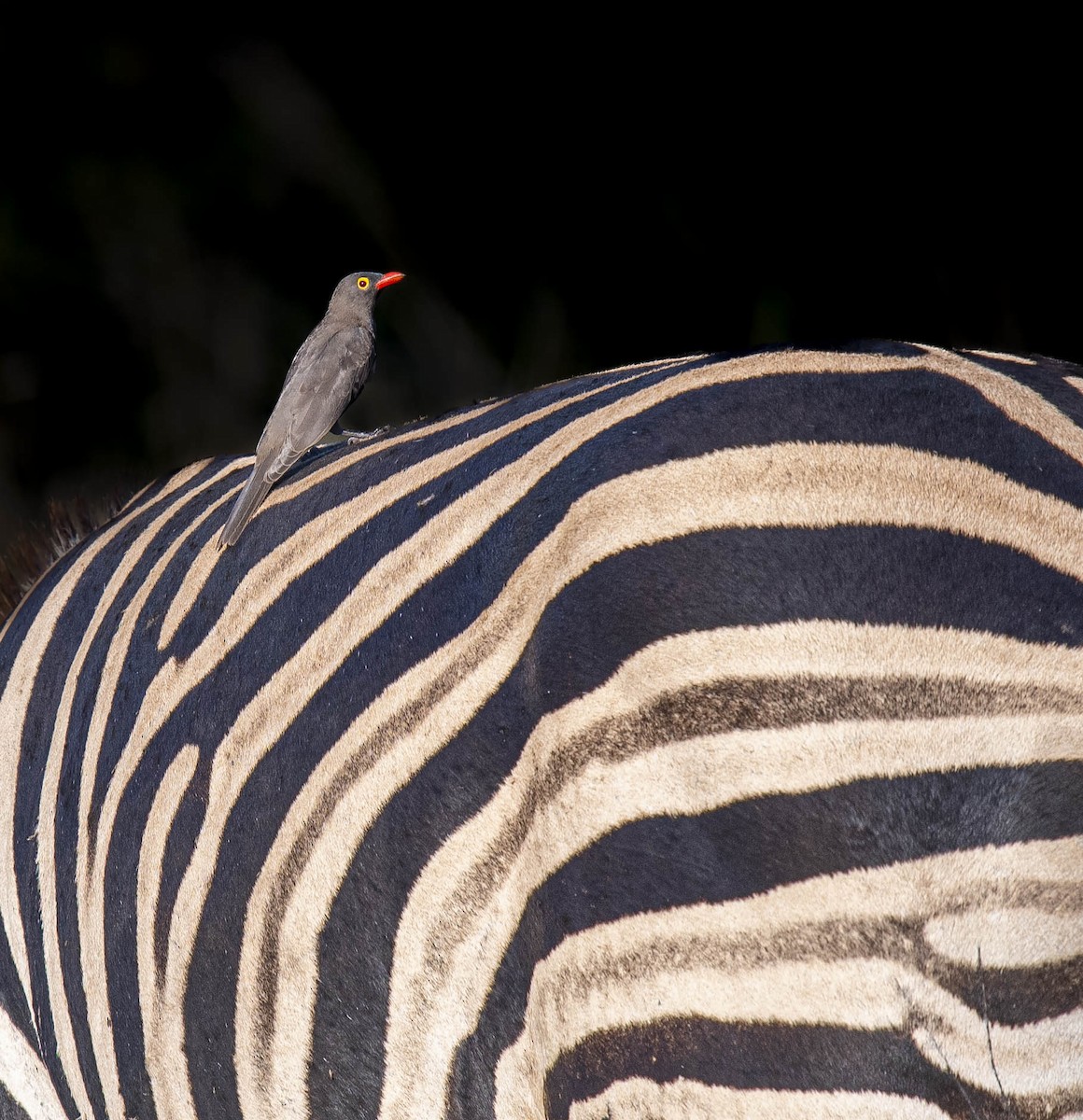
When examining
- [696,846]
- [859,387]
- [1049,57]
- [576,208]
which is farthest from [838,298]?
[696,846]

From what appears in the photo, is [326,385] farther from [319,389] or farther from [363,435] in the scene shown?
[363,435]

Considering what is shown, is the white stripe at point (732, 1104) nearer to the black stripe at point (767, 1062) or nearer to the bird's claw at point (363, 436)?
the black stripe at point (767, 1062)

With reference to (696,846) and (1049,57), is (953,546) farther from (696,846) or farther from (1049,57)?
(1049,57)

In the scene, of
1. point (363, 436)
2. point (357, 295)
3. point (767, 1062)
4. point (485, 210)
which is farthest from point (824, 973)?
point (485, 210)

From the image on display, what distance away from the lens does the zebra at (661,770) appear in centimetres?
86

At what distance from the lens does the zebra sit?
858 mm

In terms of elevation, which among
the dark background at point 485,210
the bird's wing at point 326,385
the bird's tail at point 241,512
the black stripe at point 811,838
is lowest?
the black stripe at point 811,838

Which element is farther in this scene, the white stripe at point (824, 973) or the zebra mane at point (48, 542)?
the zebra mane at point (48, 542)

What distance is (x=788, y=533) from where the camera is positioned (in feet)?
3.09

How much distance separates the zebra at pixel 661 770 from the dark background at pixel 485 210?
208cm

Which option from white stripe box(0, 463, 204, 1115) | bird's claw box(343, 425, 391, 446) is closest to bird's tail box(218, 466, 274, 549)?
bird's claw box(343, 425, 391, 446)

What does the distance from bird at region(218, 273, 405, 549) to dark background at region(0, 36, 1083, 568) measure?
46.4 inches

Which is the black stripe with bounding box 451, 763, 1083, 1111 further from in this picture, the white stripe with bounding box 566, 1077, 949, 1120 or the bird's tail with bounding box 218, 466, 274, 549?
the bird's tail with bounding box 218, 466, 274, 549

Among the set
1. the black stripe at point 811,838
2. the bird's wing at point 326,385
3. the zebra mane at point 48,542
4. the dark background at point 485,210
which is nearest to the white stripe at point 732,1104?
the black stripe at point 811,838
